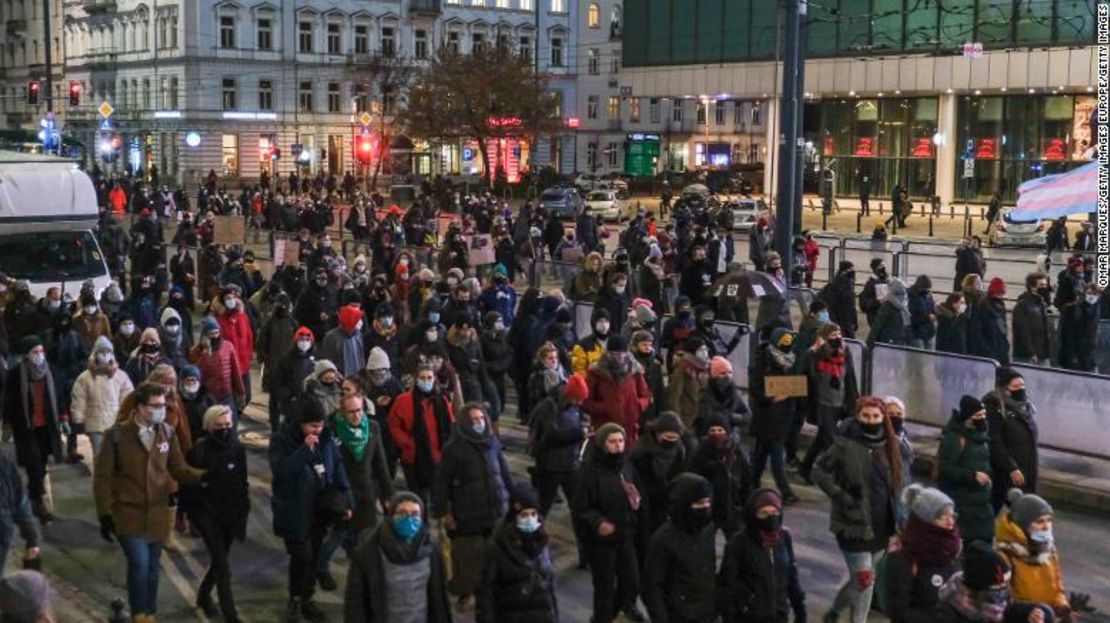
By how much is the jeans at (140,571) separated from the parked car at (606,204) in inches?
1689

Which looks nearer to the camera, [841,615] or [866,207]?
[841,615]

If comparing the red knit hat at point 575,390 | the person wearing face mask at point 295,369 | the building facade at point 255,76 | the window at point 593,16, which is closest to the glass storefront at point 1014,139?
the building facade at point 255,76

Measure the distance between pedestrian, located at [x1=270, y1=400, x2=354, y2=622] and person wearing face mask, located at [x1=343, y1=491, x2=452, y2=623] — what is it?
1801mm

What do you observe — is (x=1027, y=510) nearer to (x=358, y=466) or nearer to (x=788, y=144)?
(x=358, y=466)

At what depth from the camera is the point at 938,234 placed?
1720 inches

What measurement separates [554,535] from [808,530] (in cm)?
207

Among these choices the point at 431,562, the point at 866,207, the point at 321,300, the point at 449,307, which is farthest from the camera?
the point at 866,207

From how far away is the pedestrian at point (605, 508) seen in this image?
8078 millimetres

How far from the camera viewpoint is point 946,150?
56344 millimetres

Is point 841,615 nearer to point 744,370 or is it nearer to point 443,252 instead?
point 744,370

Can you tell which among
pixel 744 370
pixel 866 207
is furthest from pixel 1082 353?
pixel 866 207

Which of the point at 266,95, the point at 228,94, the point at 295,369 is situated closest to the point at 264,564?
the point at 295,369

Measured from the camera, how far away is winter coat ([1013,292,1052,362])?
1539 centimetres

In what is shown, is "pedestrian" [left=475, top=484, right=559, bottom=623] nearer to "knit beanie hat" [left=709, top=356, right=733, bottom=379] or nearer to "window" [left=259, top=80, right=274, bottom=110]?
"knit beanie hat" [left=709, top=356, right=733, bottom=379]
